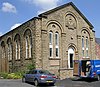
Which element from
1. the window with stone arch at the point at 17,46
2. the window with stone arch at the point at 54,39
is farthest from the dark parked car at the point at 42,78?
the window with stone arch at the point at 17,46

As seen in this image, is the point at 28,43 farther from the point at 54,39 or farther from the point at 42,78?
the point at 42,78

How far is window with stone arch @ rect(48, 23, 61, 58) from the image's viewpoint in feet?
118

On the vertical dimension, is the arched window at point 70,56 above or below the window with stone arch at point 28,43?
below

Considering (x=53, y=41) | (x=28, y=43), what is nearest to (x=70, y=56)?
(x=53, y=41)

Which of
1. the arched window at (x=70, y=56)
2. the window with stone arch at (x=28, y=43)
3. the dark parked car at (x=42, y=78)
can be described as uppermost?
the window with stone arch at (x=28, y=43)

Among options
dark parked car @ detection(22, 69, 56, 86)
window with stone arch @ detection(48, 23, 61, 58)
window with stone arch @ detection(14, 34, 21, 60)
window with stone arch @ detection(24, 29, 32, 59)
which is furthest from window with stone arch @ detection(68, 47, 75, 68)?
dark parked car @ detection(22, 69, 56, 86)

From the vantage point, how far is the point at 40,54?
34.2m

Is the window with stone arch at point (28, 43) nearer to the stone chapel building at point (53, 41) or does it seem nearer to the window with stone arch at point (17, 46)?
the stone chapel building at point (53, 41)

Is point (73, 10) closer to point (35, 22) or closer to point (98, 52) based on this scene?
point (35, 22)

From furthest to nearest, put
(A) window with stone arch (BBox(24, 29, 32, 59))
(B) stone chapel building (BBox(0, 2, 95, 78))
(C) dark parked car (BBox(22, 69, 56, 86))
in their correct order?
(A) window with stone arch (BBox(24, 29, 32, 59))
(B) stone chapel building (BBox(0, 2, 95, 78))
(C) dark parked car (BBox(22, 69, 56, 86))

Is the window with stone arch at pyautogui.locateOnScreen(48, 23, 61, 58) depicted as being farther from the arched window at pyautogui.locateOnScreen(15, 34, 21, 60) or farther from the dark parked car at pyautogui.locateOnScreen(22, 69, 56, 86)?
the dark parked car at pyautogui.locateOnScreen(22, 69, 56, 86)

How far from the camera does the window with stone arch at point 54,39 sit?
35875mm


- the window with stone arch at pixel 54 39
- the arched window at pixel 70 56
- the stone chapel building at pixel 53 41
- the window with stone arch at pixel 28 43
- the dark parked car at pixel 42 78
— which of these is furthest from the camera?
the arched window at pixel 70 56


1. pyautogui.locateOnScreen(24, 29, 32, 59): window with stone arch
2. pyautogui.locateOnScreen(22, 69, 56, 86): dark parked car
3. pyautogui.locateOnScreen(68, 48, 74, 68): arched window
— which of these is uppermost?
pyautogui.locateOnScreen(24, 29, 32, 59): window with stone arch
